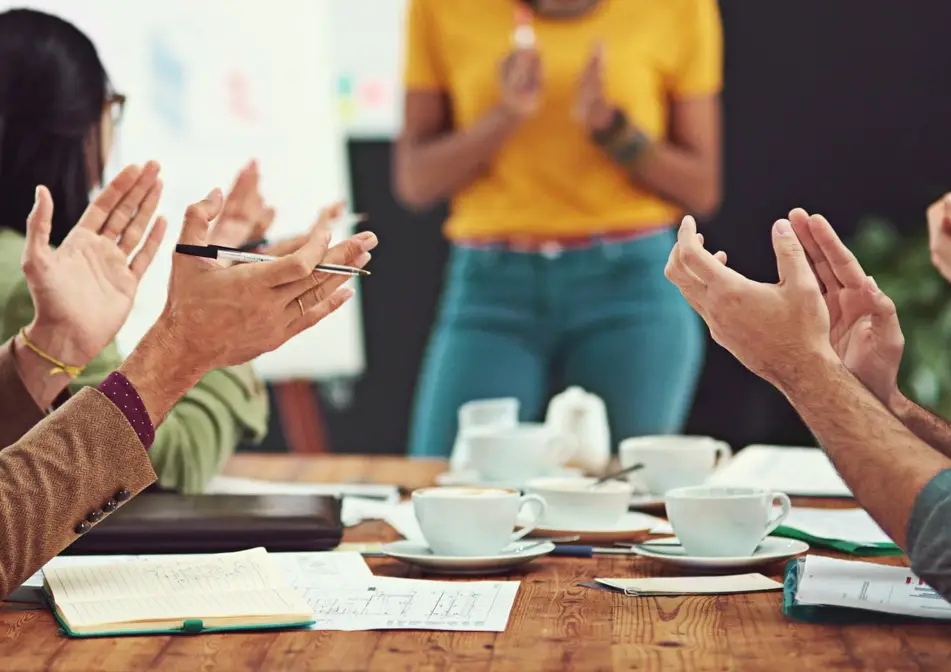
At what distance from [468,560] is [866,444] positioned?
39cm

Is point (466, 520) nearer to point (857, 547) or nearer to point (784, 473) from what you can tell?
point (857, 547)

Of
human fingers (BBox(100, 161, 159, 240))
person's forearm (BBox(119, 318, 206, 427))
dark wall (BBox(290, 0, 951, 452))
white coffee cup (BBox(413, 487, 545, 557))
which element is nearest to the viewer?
person's forearm (BBox(119, 318, 206, 427))

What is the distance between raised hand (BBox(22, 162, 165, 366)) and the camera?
1.37 m

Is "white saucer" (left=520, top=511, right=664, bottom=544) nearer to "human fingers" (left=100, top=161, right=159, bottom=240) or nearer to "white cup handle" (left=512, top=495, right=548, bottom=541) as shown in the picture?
"white cup handle" (left=512, top=495, right=548, bottom=541)

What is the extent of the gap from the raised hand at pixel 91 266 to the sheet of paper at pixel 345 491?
28 centimetres

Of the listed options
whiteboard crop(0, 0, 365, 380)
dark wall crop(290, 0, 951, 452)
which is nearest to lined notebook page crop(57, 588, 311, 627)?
whiteboard crop(0, 0, 365, 380)

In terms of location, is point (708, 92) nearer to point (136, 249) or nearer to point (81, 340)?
point (136, 249)

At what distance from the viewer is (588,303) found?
244 cm

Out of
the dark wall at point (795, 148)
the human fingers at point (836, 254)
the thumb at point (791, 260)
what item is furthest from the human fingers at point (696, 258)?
the dark wall at point (795, 148)

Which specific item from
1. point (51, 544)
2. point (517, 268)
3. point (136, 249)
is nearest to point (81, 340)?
point (136, 249)

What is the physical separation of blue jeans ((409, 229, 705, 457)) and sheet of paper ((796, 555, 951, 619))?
1.17 m

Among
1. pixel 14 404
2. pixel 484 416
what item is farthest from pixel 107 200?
pixel 484 416

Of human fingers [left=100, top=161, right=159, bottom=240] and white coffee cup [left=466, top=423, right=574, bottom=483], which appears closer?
human fingers [left=100, top=161, right=159, bottom=240]

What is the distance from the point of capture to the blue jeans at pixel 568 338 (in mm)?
2387
